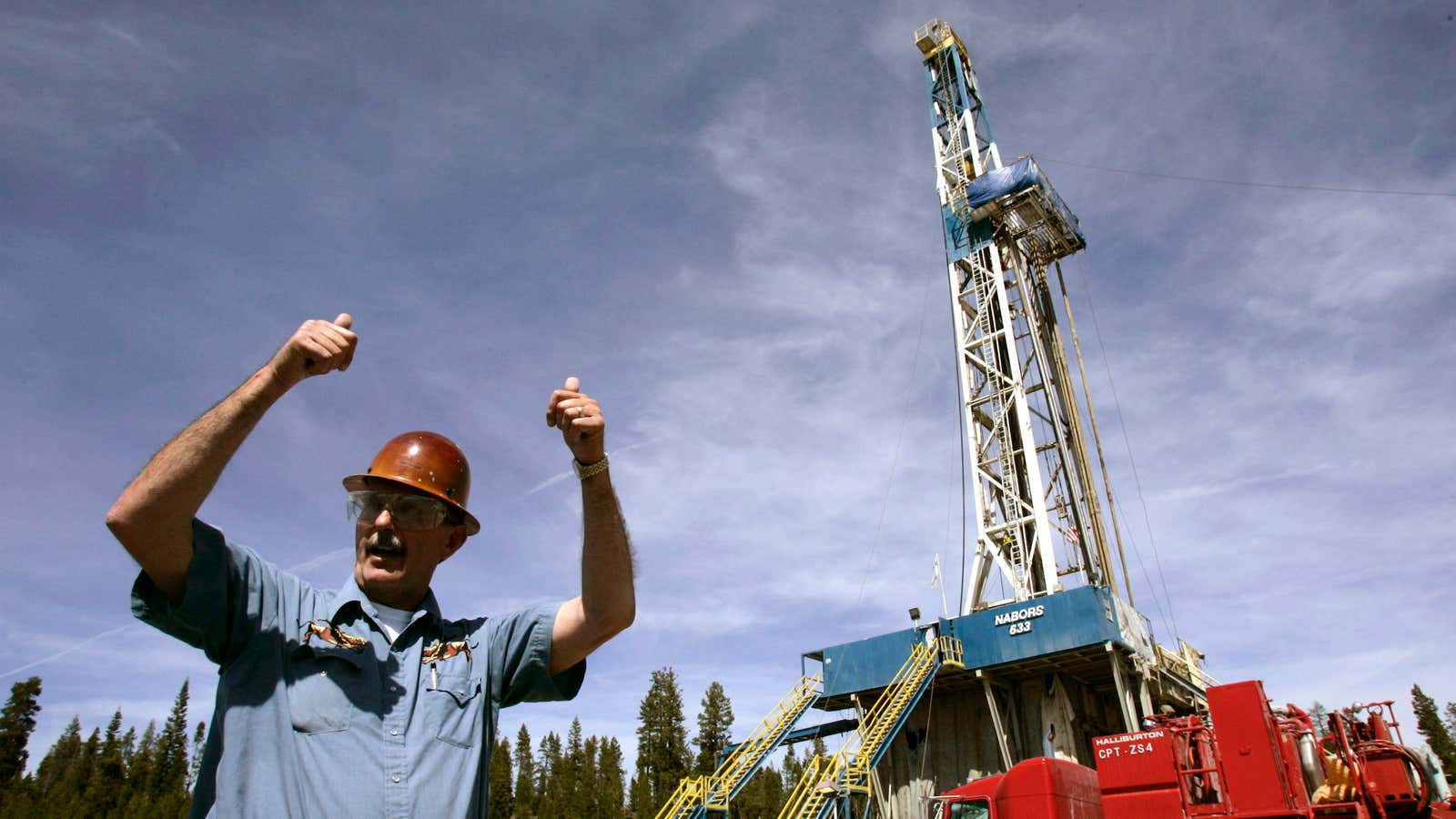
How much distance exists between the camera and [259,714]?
2529 mm

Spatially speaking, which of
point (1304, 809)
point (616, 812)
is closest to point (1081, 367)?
point (1304, 809)

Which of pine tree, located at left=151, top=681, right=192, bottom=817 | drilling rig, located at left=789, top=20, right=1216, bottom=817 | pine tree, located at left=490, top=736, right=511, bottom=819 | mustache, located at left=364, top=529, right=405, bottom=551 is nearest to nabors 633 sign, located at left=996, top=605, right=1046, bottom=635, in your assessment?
drilling rig, located at left=789, top=20, right=1216, bottom=817

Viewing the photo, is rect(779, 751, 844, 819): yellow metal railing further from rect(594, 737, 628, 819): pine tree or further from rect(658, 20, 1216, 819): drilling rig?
rect(594, 737, 628, 819): pine tree

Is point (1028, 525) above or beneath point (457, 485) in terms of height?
above

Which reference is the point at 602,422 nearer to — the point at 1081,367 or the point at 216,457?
the point at 216,457

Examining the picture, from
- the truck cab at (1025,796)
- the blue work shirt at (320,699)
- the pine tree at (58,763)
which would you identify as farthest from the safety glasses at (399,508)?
the pine tree at (58,763)

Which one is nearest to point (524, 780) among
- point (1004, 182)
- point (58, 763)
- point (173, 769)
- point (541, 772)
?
point (541, 772)

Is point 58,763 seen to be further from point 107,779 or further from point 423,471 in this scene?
point 423,471

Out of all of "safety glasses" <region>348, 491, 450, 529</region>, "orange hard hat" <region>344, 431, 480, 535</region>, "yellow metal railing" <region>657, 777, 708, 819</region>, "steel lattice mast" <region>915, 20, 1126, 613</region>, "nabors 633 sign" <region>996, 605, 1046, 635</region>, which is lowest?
"yellow metal railing" <region>657, 777, 708, 819</region>

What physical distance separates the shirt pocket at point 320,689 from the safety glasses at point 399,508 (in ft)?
1.74

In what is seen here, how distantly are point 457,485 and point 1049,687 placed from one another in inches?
888

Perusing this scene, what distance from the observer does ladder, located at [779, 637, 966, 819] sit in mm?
19500

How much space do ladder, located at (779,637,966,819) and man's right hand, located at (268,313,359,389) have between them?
18.2m

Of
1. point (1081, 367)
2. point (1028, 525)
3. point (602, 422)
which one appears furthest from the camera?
point (1081, 367)
